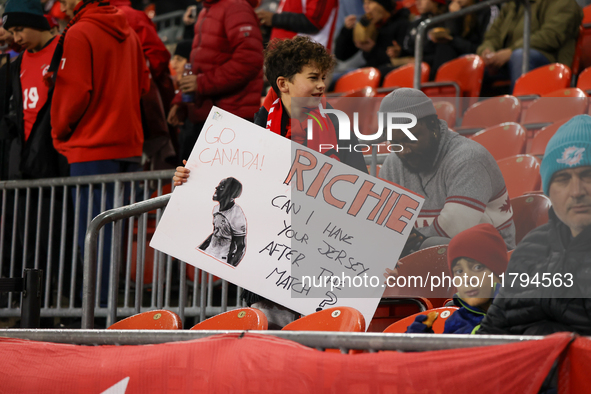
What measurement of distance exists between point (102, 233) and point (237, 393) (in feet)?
8.50

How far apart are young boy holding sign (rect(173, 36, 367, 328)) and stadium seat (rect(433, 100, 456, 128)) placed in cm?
272

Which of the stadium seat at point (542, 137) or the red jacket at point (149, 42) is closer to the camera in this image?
the stadium seat at point (542, 137)

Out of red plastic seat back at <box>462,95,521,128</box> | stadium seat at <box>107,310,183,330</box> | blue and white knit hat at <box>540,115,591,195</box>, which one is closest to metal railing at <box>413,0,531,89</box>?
red plastic seat back at <box>462,95,521,128</box>

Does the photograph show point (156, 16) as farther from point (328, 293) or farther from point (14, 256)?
point (328, 293)

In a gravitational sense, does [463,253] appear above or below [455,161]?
below

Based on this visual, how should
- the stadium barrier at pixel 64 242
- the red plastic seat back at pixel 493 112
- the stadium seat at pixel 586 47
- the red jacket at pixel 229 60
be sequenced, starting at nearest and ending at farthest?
the stadium barrier at pixel 64 242 < the red jacket at pixel 229 60 < the red plastic seat back at pixel 493 112 < the stadium seat at pixel 586 47

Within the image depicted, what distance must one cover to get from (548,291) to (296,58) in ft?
5.55

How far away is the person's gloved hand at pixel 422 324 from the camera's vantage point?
2264mm

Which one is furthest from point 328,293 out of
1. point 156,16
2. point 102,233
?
point 156,16

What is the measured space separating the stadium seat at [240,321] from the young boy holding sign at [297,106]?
0.33 meters

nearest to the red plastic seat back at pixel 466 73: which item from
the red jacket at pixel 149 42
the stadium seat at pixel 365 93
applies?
the stadium seat at pixel 365 93

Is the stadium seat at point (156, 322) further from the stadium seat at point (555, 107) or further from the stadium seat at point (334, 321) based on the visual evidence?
the stadium seat at point (555, 107)

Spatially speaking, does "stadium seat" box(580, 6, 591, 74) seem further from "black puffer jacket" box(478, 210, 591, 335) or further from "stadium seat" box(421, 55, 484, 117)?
"black puffer jacket" box(478, 210, 591, 335)

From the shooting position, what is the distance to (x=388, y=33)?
762 centimetres
